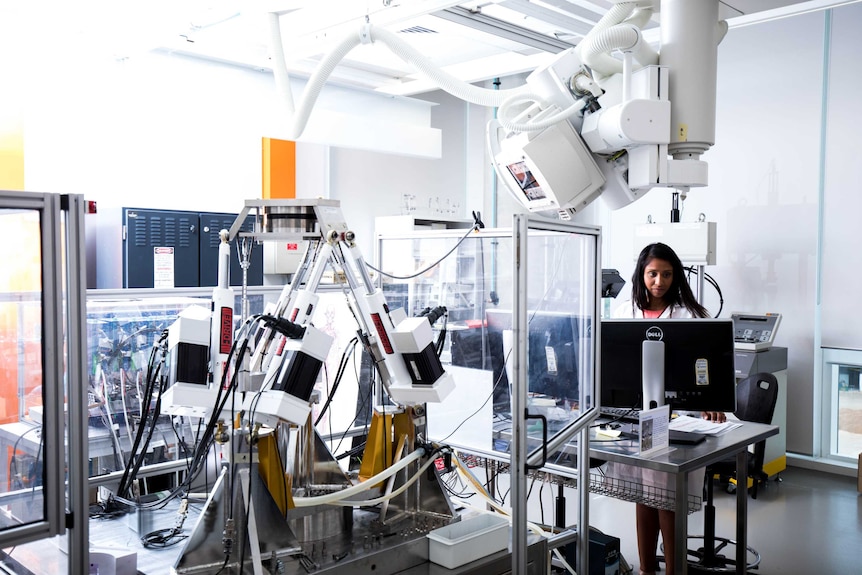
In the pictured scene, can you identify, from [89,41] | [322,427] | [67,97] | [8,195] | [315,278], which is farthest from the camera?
[67,97]

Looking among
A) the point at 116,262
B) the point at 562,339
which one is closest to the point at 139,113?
the point at 116,262

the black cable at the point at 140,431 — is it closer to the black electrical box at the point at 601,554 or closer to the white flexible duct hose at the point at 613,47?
the white flexible duct hose at the point at 613,47

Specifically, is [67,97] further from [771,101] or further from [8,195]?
[771,101]

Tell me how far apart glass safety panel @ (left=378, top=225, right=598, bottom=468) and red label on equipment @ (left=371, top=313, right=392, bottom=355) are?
16.3 inches

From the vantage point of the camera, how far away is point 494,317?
2.80m

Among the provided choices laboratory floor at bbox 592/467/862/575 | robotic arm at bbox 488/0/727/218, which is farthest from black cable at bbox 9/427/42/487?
laboratory floor at bbox 592/467/862/575

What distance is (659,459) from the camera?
2.44m

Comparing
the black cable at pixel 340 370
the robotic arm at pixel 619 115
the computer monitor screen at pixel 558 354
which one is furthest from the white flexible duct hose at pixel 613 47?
the black cable at pixel 340 370

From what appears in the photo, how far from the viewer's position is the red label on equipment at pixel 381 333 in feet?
6.15

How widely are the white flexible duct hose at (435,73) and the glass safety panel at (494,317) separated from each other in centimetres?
39

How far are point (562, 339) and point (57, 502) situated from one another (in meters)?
1.48

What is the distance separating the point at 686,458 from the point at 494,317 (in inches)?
31.8

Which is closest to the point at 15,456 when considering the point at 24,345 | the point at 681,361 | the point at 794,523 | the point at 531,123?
the point at 24,345

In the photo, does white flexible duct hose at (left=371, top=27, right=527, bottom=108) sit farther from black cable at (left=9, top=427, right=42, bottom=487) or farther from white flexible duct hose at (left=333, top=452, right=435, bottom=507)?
black cable at (left=9, top=427, right=42, bottom=487)
